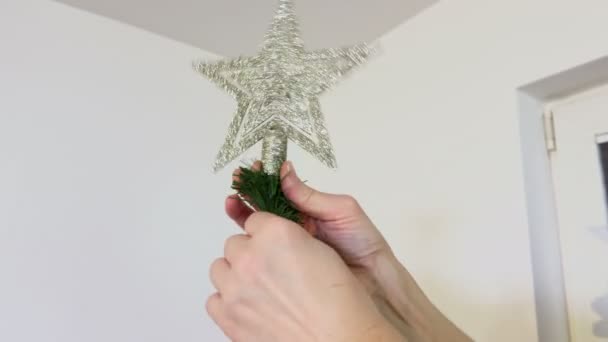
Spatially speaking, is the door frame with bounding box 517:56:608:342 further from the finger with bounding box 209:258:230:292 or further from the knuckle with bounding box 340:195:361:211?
the finger with bounding box 209:258:230:292

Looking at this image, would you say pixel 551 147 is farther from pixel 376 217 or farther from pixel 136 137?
pixel 136 137

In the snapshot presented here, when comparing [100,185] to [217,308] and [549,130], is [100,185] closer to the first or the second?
[217,308]

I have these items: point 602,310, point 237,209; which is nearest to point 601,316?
point 602,310

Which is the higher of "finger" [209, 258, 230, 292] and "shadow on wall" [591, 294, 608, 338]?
"finger" [209, 258, 230, 292]

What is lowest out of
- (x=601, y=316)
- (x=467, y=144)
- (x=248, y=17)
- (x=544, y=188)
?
(x=601, y=316)

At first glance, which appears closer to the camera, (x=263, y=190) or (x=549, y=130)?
(x=263, y=190)

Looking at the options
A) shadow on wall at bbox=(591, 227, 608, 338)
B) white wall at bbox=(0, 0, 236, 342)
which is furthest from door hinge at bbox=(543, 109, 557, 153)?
white wall at bbox=(0, 0, 236, 342)
